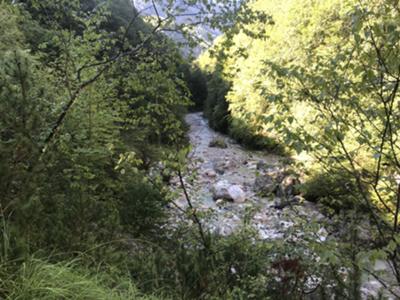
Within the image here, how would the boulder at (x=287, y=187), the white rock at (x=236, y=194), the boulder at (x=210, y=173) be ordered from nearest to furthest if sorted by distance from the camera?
the boulder at (x=287, y=187)
the white rock at (x=236, y=194)
the boulder at (x=210, y=173)

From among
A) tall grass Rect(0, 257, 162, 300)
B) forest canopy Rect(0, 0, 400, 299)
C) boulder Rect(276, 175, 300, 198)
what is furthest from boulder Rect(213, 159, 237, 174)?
tall grass Rect(0, 257, 162, 300)

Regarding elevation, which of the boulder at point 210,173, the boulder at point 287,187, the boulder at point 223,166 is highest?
the boulder at point 287,187

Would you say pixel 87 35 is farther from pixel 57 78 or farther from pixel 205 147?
pixel 205 147

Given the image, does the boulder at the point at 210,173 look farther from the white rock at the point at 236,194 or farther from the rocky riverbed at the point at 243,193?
the white rock at the point at 236,194

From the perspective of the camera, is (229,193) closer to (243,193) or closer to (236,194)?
(236,194)

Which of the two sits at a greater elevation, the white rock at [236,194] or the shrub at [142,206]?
the shrub at [142,206]

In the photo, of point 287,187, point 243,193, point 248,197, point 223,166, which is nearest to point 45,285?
point 287,187

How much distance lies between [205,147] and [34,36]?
33.7 ft

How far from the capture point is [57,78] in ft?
13.6

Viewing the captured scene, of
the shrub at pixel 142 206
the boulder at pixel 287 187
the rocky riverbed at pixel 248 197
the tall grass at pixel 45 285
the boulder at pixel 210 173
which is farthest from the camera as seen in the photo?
the boulder at pixel 210 173

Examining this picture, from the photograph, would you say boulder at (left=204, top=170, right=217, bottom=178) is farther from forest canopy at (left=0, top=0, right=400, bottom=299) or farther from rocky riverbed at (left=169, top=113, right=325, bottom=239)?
forest canopy at (left=0, top=0, right=400, bottom=299)

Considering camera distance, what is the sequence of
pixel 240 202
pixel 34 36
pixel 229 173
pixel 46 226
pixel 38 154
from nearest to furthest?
pixel 38 154 < pixel 46 226 < pixel 34 36 < pixel 240 202 < pixel 229 173

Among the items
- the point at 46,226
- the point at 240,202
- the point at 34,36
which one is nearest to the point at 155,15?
the point at 46,226

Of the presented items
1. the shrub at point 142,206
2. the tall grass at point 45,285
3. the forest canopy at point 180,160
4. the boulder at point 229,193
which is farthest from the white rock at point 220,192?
the tall grass at point 45,285
